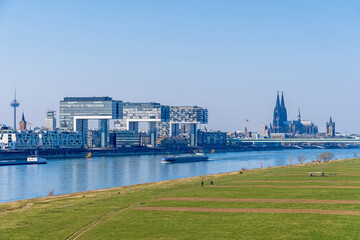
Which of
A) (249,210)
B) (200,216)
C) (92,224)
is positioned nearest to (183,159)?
(249,210)

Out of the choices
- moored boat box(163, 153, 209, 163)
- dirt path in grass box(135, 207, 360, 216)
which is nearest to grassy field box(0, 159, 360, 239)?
dirt path in grass box(135, 207, 360, 216)

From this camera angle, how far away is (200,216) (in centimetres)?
3203

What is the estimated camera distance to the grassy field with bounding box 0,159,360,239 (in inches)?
1077

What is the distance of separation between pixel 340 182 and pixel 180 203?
20232 millimetres

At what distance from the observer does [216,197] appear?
134 feet

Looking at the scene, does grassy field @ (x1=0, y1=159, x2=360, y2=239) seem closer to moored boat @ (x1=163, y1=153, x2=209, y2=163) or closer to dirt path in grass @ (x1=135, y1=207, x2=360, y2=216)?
dirt path in grass @ (x1=135, y1=207, x2=360, y2=216)

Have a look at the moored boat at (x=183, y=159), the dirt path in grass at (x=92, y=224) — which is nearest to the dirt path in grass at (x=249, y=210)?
the dirt path in grass at (x=92, y=224)

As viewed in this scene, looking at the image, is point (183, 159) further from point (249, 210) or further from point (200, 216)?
point (200, 216)

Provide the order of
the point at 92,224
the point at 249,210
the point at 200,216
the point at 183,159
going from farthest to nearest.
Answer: the point at 183,159 < the point at 249,210 < the point at 200,216 < the point at 92,224

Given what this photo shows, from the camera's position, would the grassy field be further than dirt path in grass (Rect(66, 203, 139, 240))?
No

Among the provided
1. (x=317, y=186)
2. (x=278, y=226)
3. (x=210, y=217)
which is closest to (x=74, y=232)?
(x=210, y=217)

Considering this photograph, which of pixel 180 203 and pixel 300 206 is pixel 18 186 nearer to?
pixel 180 203

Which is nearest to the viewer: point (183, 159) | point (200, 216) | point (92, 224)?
point (92, 224)

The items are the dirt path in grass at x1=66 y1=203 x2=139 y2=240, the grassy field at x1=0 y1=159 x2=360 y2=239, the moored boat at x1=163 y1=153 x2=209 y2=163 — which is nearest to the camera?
the grassy field at x1=0 y1=159 x2=360 y2=239
